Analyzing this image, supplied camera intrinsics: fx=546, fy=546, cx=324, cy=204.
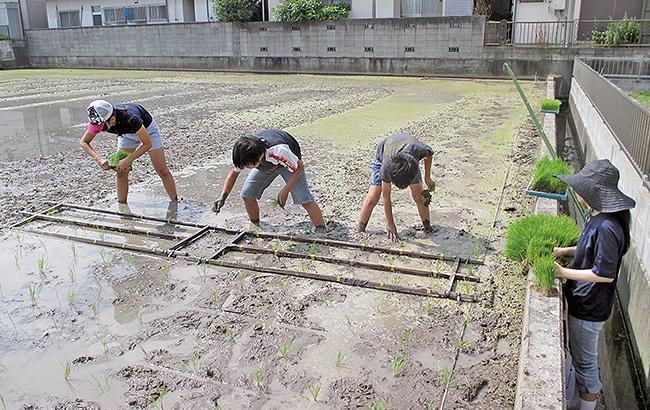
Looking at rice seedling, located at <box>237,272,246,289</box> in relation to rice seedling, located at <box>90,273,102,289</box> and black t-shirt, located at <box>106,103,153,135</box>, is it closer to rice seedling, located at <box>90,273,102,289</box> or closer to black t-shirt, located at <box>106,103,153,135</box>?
rice seedling, located at <box>90,273,102,289</box>

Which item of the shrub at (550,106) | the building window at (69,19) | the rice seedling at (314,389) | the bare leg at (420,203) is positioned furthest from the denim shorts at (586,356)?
the building window at (69,19)

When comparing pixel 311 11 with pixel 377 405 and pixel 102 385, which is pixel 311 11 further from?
pixel 377 405

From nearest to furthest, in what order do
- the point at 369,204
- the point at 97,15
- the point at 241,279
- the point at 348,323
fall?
the point at 348,323 < the point at 241,279 < the point at 369,204 < the point at 97,15

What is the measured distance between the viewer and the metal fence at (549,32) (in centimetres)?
→ 1762

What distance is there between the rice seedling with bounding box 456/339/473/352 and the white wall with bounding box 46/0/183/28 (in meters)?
29.0

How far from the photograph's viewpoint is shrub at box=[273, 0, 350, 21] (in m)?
23.3

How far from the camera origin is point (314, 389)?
3025mm

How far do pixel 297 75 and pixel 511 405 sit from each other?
21783 millimetres

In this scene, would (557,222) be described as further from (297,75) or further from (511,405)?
(297,75)

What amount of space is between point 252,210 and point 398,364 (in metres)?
2.82

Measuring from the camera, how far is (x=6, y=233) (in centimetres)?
544

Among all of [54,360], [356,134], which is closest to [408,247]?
[54,360]

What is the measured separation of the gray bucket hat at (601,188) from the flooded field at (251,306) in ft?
3.36

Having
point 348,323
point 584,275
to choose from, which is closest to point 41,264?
point 348,323
